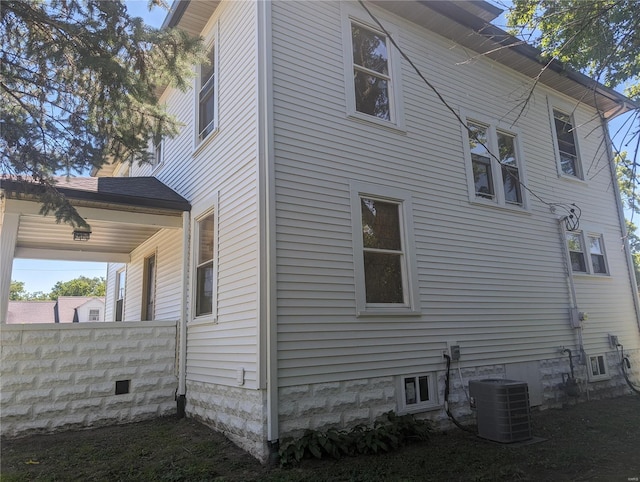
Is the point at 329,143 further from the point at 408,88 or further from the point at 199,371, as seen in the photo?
the point at 199,371

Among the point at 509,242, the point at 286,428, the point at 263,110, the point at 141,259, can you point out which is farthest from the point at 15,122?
the point at 509,242

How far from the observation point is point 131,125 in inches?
229

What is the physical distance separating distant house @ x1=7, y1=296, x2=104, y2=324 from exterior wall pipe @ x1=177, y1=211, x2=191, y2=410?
23.2m

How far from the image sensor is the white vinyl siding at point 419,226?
5438 millimetres

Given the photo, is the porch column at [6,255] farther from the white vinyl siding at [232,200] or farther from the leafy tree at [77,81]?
the white vinyl siding at [232,200]

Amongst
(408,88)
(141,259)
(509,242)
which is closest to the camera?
(408,88)

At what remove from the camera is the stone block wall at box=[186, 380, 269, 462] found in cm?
477

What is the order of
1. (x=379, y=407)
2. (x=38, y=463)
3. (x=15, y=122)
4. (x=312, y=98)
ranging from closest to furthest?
(x=38, y=463), (x=15, y=122), (x=379, y=407), (x=312, y=98)

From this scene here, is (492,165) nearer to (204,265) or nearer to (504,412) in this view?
(504,412)

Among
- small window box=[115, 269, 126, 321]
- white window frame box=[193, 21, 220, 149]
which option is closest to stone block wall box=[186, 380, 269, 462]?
white window frame box=[193, 21, 220, 149]

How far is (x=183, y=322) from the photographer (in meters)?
7.03

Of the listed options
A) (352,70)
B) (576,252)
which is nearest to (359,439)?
(352,70)

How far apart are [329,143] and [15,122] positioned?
151 inches

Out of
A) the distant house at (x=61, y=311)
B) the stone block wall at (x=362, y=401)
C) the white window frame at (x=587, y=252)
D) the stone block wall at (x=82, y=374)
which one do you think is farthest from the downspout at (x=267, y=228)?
the distant house at (x=61, y=311)
